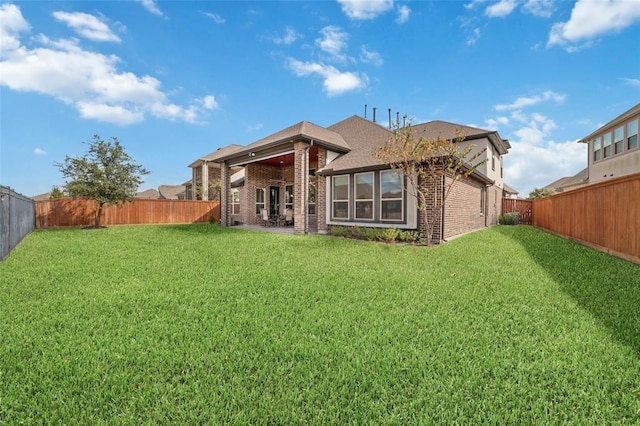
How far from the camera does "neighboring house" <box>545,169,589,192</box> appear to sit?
83.0 ft

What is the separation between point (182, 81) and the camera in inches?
623

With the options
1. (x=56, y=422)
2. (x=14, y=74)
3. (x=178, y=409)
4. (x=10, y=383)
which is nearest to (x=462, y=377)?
(x=178, y=409)

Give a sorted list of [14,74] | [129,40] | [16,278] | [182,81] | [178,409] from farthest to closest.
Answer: [182,81] < [129,40] < [14,74] < [16,278] < [178,409]

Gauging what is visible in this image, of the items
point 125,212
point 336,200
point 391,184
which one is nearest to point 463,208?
point 391,184

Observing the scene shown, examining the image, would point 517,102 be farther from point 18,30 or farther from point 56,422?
point 18,30

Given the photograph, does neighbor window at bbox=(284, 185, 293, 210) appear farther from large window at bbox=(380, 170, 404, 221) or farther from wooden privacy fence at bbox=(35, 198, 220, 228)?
large window at bbox=(380, 170, 404, 221)

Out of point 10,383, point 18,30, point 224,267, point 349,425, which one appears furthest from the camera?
point 18,30

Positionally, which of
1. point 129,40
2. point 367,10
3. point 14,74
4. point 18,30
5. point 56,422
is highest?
point 367,10

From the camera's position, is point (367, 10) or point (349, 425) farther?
point (367, 10)

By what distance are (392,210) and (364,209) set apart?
49.4 inches

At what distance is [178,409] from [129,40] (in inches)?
574

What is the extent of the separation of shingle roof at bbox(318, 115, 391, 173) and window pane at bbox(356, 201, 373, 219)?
1.50 m

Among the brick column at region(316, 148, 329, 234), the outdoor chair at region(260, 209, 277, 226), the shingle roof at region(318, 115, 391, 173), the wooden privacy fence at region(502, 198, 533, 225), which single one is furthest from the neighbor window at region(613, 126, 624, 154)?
the outdoor chair at region(260, 209, 277, 226)

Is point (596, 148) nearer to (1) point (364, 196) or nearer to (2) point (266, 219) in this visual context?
→ (1) point (364, 196)
